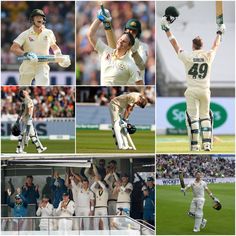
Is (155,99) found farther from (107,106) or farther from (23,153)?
(23,153)

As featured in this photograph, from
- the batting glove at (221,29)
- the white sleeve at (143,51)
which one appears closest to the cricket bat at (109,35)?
the white sleeve at (143,51)

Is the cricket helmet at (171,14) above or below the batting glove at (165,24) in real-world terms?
above

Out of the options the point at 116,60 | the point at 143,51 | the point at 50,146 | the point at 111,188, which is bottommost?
the point at 111,188

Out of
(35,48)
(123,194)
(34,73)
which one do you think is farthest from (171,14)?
(123,194)

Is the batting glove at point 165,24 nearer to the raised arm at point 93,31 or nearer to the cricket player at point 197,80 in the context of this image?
the cricket player at point 197,80

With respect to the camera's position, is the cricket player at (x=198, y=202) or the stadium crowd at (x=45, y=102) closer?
the stadium crowd at (x=45, y=102)

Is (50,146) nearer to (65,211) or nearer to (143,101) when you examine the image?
(65,211)

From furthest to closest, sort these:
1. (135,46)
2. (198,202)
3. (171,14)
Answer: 1. (198,202)
2. (171,14)
3. (135,46)
